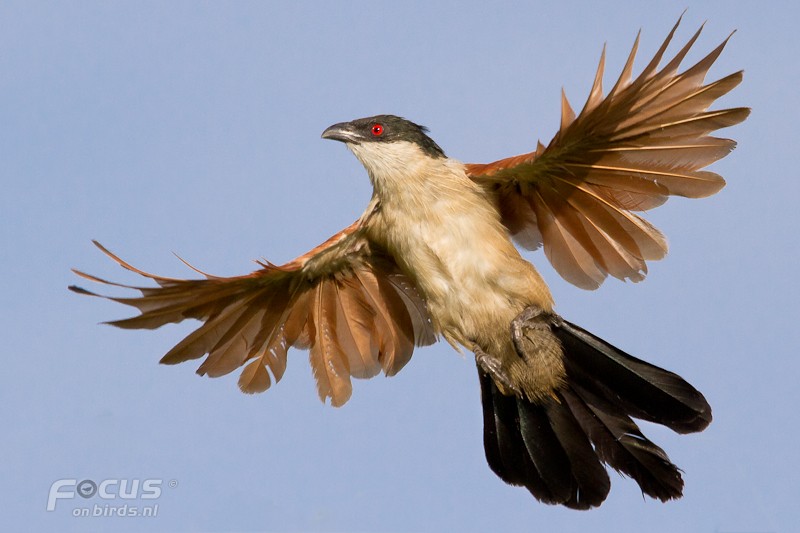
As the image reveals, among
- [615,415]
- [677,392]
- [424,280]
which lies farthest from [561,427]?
[424,280]

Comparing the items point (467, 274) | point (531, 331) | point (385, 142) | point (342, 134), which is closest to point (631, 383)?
point (531, 331)

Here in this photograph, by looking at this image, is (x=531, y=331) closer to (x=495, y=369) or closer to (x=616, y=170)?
(x=495, y=369)

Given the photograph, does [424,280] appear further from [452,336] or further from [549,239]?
[549,239]

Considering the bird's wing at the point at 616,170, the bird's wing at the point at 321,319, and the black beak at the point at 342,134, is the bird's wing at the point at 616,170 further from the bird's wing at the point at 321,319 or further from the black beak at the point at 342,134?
the bird's wing at the point at 321,319

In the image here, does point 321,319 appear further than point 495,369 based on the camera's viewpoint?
Yes

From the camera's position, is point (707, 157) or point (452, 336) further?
point (452, 336)
